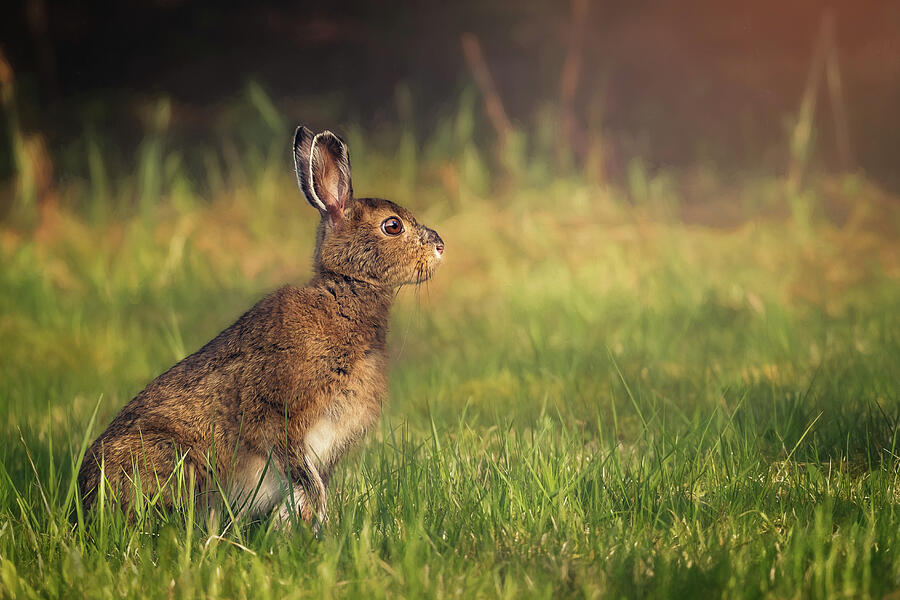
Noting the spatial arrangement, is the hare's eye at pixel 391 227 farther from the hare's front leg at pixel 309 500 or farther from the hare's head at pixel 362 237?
the hare's front leg at pixel 309 500

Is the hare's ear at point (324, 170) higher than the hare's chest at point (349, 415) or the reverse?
higher

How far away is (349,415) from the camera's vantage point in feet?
13.1

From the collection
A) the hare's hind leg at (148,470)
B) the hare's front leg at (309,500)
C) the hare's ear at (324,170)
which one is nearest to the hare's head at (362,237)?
the hare's ear at (324,170)

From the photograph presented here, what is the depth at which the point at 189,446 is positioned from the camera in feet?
12.5

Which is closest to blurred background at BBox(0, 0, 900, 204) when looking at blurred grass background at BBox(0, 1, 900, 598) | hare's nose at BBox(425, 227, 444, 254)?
blurred grass background at BBox(0, 1, 900, 598)

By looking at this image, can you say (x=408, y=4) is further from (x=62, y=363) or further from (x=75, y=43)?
(x=62, y=363)

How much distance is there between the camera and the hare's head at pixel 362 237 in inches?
171

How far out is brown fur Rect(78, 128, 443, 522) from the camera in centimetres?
376

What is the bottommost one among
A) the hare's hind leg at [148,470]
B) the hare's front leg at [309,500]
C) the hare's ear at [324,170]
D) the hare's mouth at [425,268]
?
the hare's front leg at [309,500]

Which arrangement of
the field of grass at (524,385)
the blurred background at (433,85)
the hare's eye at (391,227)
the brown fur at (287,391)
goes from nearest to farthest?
the field of grass at (524,385) < the brown fur at (287,391) < the hare's eye at (391,227) < the blurred background at (433,85)

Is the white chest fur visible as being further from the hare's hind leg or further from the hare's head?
the hare's head

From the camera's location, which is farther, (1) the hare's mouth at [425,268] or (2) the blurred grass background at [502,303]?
(1) the hare's mouth at [425,268]

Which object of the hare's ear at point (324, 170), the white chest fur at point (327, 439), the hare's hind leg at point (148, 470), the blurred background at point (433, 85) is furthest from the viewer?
the blurred background at point (433, 85)

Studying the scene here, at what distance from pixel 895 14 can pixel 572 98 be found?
116 inches
